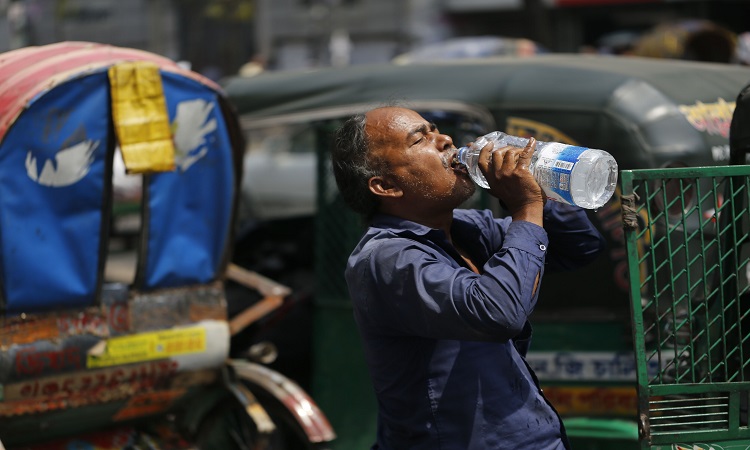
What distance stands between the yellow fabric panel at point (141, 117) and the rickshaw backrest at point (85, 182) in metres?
0.03

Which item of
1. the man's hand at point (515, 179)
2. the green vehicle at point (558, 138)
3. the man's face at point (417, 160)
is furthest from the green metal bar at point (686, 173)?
the green vehicle at point (558, 138)

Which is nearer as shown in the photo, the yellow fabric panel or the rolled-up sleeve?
the rolled-up sleeve

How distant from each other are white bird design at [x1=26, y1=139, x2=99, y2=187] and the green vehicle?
1.31m

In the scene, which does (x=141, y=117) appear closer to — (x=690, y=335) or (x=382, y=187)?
(x=382, y=187)

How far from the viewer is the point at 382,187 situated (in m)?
2.61

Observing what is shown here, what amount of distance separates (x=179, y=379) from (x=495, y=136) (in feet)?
7.10

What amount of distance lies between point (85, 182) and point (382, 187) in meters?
1.70

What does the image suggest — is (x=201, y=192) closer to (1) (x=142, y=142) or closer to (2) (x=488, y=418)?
(1) (x=142, y=142)

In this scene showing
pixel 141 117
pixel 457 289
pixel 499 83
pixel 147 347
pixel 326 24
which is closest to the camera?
pixel 457 289

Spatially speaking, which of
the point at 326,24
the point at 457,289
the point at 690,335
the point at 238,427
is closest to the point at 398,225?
the point at 457,289

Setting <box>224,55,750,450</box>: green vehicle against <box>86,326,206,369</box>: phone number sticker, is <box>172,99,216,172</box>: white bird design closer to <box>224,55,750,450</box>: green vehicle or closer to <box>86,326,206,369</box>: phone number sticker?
<box>86,326,206,369</box>: phone number sticker

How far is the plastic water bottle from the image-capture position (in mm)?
2496

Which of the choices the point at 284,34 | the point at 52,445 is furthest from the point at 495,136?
the point at 284,34

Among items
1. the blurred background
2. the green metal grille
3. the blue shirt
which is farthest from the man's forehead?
the blurred background
